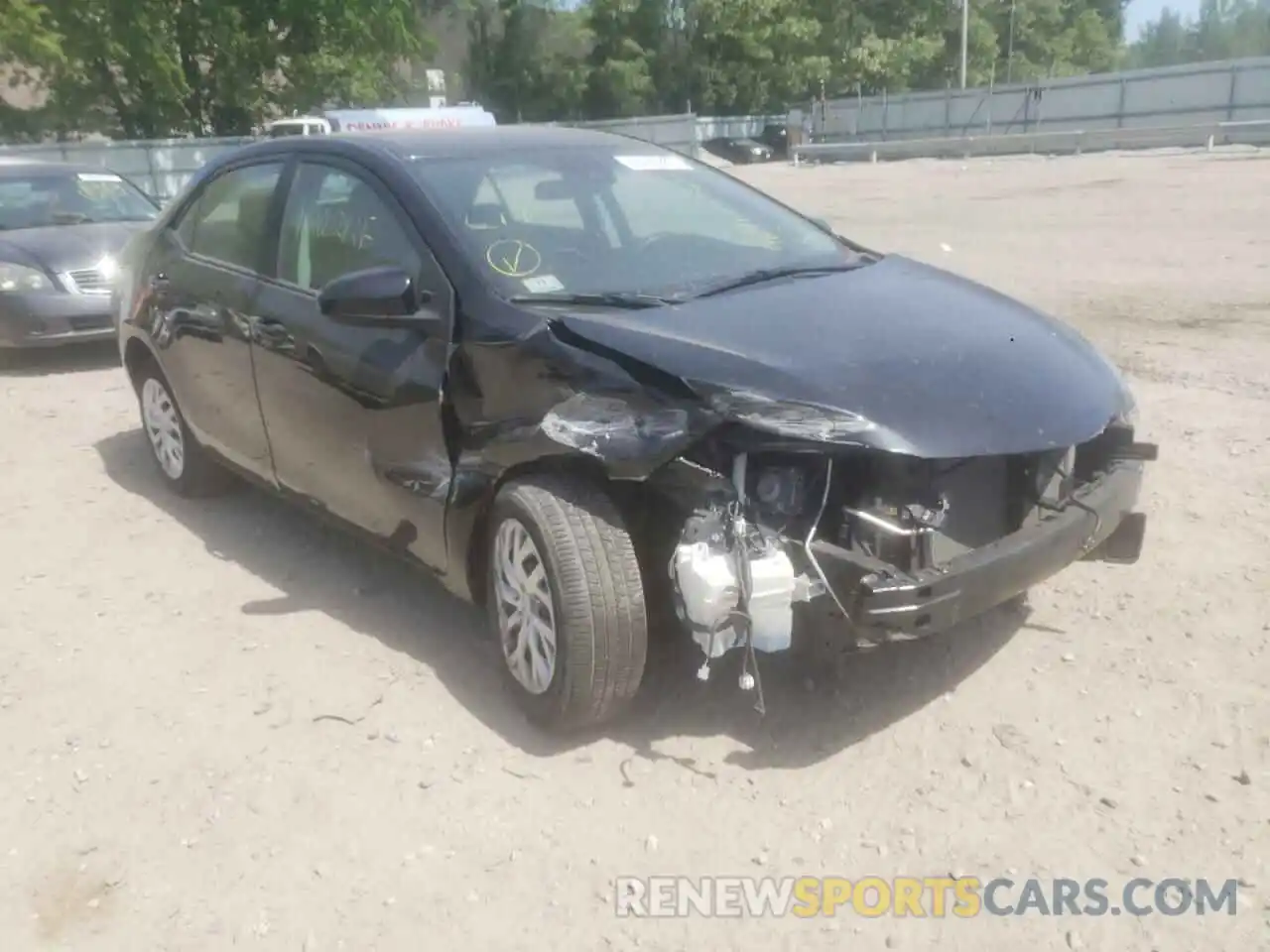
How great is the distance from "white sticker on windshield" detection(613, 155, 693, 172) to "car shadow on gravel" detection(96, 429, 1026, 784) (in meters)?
1.72

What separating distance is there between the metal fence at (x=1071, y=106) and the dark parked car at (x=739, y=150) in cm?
305

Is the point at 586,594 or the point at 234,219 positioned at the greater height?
the point at 234,219

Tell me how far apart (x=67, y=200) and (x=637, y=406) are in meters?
8.36

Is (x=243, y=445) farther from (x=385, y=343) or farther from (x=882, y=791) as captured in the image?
(x=882, y=791)

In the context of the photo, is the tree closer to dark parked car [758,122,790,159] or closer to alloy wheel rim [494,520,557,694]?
dark parked car [758,122,790,159]

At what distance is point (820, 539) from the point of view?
3109 mm

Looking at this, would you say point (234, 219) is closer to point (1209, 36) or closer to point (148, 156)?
point (148, 156)

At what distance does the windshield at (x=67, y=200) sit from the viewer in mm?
9492

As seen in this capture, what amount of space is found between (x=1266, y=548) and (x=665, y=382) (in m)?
2.65

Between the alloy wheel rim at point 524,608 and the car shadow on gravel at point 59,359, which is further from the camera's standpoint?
the car shadow on gravel at point 59,359

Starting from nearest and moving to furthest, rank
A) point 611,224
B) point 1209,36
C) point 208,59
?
point 611,224
point 208,59
point 1209,36

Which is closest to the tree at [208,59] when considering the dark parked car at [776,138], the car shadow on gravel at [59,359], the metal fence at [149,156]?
the metal fence at [149,156]

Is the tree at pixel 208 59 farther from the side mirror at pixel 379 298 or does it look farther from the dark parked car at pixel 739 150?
the side mirror at pixel 379 298

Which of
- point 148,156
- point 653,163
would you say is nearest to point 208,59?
point 148,156
